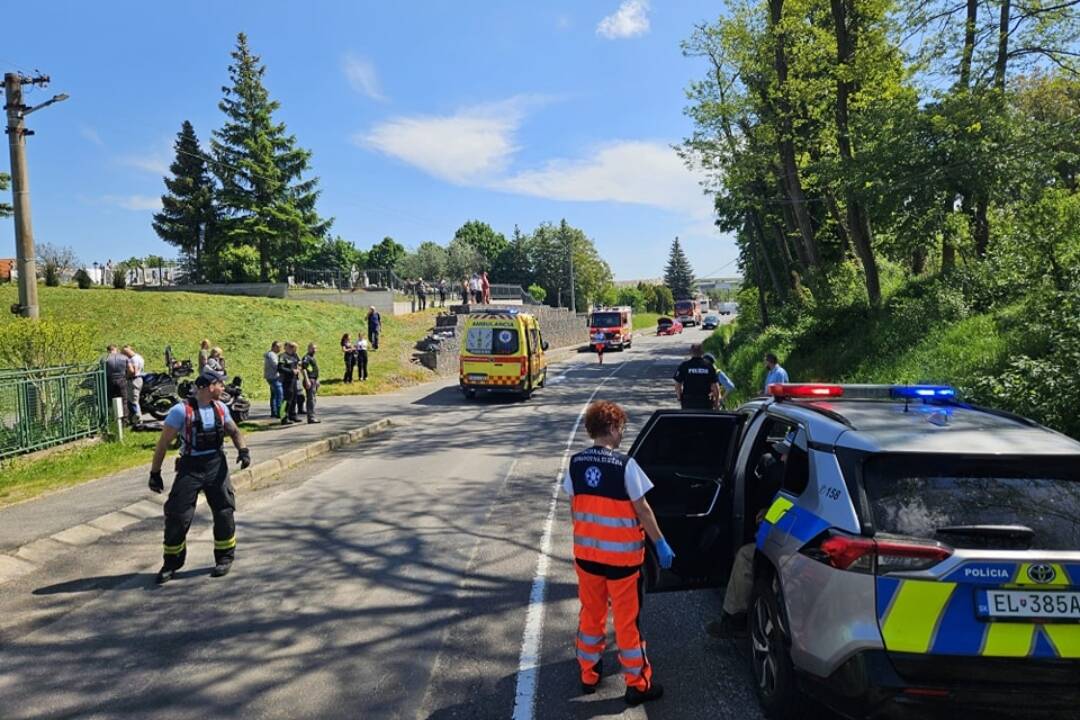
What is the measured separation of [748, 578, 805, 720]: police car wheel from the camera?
11.3 ft

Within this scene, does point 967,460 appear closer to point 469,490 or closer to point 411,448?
point 469,490

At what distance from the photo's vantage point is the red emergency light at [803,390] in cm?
452

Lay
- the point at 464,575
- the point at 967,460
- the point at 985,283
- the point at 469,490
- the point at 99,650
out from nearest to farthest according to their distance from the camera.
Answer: the point at 967,460
the point at 99,650
the point at 464,575
the point at 469,490
the point at 985,283

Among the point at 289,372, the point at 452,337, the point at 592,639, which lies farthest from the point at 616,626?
the point at 452,337

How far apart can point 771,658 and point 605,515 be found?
3.75 feet

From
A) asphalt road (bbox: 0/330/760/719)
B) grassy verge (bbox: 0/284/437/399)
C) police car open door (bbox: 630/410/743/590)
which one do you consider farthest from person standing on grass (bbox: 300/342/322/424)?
police car open door (bbox: 630/410/743/590)

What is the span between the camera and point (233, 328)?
2816 cm

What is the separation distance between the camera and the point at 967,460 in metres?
3.10

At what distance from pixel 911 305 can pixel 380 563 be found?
40.5 feet

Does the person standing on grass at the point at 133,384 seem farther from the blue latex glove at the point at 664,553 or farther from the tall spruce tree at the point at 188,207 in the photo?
the tall spruce tree at the point at 188,207

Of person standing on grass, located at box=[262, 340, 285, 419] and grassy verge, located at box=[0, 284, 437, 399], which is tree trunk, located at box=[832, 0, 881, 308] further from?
grassy verge, located at box=[0, 284, 437, 399]

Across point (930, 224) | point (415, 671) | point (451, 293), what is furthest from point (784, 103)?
point (451, 293)

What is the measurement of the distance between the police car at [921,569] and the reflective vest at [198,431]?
4797mm

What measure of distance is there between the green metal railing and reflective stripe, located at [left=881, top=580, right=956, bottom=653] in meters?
12.5
